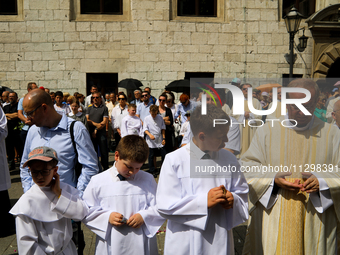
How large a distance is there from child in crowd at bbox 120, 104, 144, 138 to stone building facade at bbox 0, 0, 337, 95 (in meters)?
5.85

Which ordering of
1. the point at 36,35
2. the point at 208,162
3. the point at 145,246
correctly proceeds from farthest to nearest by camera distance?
the point at 36,35, the point at 145,246, the point at 208,162

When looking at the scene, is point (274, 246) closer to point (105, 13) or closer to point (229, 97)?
point (229, 97)

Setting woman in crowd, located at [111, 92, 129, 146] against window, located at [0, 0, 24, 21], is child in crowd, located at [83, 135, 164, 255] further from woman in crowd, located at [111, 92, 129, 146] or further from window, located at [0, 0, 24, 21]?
window, located at [0, 0, 24, 21]

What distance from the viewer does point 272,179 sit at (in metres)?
2.99

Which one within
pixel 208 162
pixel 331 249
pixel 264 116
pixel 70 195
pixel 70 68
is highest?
pixel 70 68

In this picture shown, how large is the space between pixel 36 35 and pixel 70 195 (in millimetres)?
12888

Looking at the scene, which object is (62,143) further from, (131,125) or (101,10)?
(101,10)

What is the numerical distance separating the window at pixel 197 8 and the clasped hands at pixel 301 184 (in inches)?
509

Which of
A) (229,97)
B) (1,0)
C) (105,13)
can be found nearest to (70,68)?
(105,13)

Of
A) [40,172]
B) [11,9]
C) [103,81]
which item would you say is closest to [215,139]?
[40,172]

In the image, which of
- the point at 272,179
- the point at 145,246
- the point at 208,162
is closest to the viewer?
the point at 208,162

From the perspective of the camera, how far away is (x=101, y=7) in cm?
1445

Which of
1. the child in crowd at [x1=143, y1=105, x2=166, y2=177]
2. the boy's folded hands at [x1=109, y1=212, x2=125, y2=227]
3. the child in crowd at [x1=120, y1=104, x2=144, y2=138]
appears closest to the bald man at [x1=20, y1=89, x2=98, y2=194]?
the boy's folded hands at [x1=109, y1=212, x2=125, y2=227]

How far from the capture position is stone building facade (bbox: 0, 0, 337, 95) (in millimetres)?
13984
